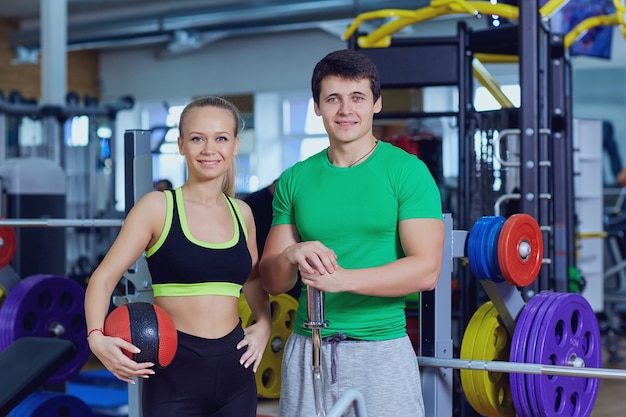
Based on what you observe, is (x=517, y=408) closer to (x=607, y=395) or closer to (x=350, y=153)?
(x=350, y=153)

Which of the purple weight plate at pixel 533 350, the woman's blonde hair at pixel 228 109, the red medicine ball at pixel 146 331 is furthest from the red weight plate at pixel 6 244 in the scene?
the purple weight plate at pixel 533 350

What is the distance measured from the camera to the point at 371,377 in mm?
1696

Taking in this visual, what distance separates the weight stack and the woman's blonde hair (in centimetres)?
261

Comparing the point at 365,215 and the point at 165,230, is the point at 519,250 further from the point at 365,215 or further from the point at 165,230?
the point at 165,230

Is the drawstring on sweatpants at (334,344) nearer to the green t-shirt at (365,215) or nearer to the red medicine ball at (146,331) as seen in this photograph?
the green t-shirt at (365,215)

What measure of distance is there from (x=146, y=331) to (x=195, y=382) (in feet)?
0.52

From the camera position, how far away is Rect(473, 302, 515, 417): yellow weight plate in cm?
235

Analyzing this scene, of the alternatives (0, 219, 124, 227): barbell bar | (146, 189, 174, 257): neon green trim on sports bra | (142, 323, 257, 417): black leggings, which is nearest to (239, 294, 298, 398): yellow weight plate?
(0, 219, 124, 227): barbell bar

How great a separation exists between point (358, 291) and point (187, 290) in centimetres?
32

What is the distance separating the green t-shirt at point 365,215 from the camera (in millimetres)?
1660

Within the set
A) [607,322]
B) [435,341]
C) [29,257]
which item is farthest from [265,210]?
[607,322]

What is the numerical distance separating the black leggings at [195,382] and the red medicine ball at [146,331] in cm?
5

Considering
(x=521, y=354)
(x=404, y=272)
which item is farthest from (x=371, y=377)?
(x=521, y=354)

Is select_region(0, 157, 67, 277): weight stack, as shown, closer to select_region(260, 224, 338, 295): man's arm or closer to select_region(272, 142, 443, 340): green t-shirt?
select_region(260, 224, 338, 295): man's arm
